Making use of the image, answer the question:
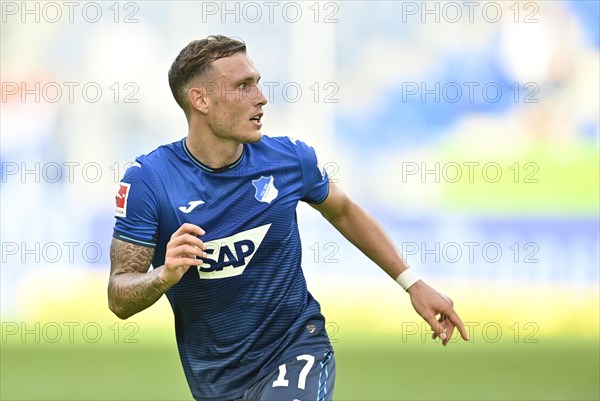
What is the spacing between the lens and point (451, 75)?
11305mm

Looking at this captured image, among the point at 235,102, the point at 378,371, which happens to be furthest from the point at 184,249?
the point at 378,371

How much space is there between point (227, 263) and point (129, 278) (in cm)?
43

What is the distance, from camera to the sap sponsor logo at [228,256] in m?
5.02

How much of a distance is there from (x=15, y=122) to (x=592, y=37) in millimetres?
5487

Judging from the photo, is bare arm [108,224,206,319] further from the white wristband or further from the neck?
the white wristband

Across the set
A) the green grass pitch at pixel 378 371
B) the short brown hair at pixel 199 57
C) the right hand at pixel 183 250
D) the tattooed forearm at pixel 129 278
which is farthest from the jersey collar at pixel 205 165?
the green grass pitch at pixel 378 371

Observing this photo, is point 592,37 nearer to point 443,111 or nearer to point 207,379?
point 443,111

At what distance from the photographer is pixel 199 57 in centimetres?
523

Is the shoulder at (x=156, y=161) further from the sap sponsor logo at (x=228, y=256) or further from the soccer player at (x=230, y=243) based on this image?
the sap sponsor logo at (x=228, y=256)

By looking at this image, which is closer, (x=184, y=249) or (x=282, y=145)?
(x=184, y=249)

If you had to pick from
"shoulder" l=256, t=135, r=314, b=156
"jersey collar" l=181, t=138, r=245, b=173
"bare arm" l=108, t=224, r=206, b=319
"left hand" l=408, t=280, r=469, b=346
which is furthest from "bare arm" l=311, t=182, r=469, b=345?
"bare arm" l=108, t=224, r=206, b=319

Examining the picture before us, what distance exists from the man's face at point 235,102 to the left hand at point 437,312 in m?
1.01

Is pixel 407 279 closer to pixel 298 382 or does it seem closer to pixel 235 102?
pixel 298 382

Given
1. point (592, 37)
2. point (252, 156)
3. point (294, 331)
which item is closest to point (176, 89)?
point (252, 156)
